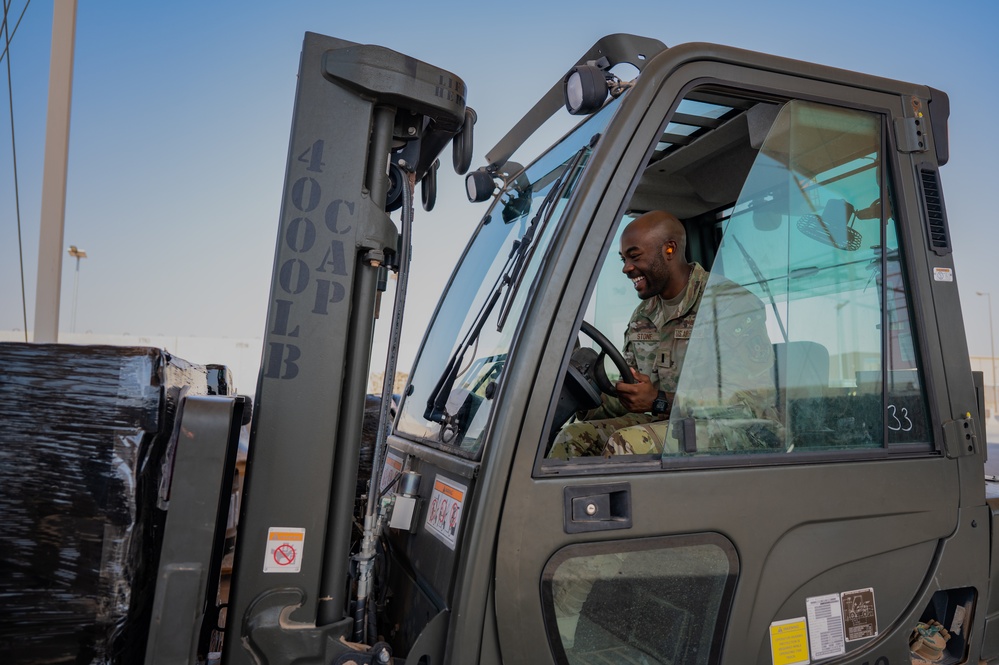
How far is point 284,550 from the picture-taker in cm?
164

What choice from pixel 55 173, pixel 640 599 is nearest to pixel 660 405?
pixel 640 599

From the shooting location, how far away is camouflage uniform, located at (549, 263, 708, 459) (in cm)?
206

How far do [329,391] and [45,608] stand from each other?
2.44 ft

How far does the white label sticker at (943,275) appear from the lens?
2.14 meters

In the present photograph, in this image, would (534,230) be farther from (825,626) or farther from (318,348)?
(825,626)

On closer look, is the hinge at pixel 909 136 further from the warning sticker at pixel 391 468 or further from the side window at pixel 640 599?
the warning sticker at pixel 391 468

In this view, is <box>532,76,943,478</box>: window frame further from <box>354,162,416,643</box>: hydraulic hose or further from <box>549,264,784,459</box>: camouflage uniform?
<box>354,162,416,643</box>: hydraulic hose

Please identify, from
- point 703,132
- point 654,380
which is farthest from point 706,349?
point 703,132

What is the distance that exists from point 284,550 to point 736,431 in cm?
122

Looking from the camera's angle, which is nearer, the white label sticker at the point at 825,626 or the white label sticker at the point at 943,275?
the white label sticker at the point at 825,626

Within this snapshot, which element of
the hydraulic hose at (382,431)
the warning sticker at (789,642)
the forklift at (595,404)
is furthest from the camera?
the warning sticker at (789,642)

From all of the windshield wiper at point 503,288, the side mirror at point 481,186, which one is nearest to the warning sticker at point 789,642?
the windshield wiper at point 503,288

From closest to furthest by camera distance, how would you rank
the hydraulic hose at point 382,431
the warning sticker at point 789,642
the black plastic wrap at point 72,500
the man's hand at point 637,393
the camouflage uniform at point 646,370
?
the black plastic wrap at point 72,500
the hydraulic hose at point 382,431
the warning sticker at point 789,642
the camouflage uniform at point 646,370
the man's hand at point 637,393

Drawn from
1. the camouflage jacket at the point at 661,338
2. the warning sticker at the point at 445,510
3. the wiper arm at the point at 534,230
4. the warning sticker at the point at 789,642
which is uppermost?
the wiper arm at the point at 534,230
